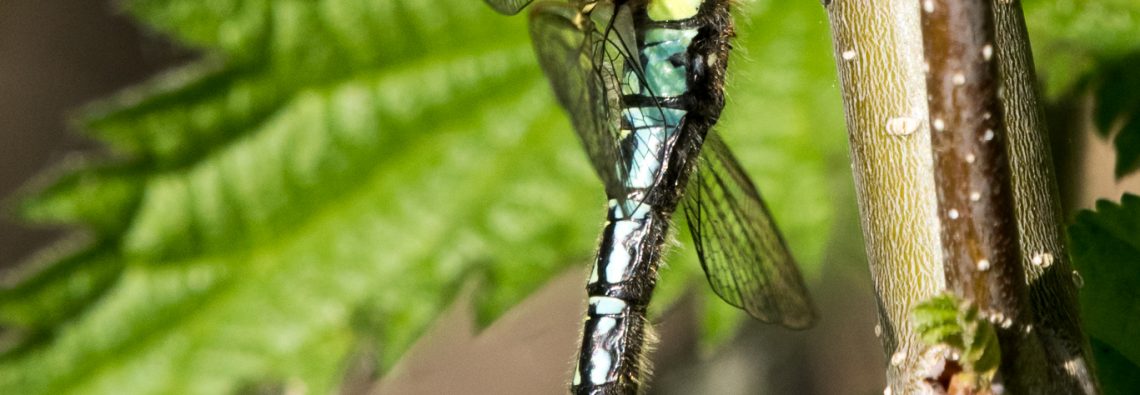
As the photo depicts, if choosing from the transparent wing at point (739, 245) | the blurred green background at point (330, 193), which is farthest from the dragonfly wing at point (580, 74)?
the blurred green background at point (330, 193)

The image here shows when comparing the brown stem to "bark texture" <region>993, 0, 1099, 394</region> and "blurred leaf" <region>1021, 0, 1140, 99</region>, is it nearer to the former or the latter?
"bark texture" <region>993, 0, 1099, 394</region>

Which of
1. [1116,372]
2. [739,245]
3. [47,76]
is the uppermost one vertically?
[47,76]

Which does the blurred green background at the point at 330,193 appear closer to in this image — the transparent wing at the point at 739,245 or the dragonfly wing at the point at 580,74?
the transparent wing at the point at 739,245

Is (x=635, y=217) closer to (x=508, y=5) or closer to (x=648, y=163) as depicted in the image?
(x=648, y=163)

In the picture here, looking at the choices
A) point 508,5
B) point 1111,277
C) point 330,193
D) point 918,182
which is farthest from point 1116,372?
point 330,193

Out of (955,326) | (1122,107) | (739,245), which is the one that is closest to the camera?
(955,326)
